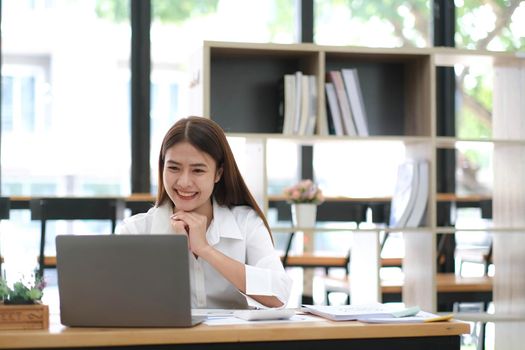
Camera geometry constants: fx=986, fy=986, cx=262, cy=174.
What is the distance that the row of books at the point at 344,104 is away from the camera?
4.26 metres

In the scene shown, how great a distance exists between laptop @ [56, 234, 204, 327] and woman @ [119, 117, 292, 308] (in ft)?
1.54

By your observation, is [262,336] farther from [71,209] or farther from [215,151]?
[71,209]

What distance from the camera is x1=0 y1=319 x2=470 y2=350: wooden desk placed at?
77.9 inches

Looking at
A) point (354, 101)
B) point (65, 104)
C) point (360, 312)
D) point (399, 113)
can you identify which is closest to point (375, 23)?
point (399, 113)

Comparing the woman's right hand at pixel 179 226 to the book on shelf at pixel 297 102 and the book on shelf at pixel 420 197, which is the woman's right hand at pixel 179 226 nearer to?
the book on shelf at pixel 297 102

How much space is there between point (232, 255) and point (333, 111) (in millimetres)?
1595

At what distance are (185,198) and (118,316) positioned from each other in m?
0.67

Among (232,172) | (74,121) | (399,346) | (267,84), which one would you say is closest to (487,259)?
(267,84)

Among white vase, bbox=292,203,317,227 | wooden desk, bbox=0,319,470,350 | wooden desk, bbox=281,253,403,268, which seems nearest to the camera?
wooden desk, bbox=0,319,470,350

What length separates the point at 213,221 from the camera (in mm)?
2791

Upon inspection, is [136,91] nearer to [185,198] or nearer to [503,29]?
[503,29]

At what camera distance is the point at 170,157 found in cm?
269

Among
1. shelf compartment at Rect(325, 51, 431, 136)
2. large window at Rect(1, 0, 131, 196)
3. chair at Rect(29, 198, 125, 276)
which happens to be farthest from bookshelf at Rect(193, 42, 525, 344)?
large window at Rect(1, 0, 131, 196)

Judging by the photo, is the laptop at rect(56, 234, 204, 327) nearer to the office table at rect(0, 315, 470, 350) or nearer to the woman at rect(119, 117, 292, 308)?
the office table at rect(0, 315, 470, 350)
